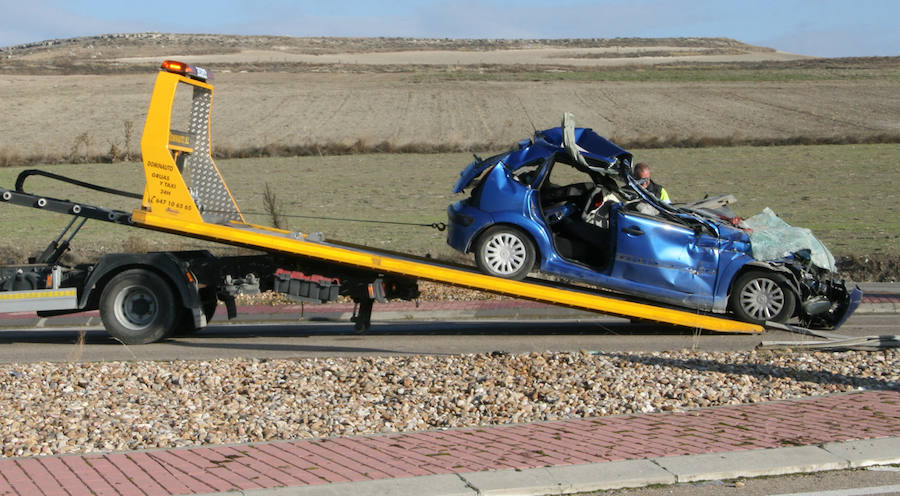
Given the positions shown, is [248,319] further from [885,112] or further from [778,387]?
[885,112]

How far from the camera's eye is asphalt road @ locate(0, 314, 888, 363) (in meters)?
11.3

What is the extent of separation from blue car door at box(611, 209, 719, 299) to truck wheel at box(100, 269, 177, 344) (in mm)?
5051

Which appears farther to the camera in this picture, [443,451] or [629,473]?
[443,451]

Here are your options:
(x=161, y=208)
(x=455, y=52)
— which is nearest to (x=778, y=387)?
(x=161, y=208)

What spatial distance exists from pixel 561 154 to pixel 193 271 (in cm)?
438

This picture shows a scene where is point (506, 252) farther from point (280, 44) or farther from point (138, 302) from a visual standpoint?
point (280, 44)

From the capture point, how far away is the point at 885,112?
4694 centimetres

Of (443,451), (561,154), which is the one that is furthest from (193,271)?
(443,451)

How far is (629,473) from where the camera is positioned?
633cm

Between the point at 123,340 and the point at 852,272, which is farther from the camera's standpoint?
the point at 852,272

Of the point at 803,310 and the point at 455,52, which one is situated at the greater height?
the point at 455,52

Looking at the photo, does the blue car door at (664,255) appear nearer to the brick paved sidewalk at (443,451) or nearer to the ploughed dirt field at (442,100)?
the brick paved sidewalk at (443,451)

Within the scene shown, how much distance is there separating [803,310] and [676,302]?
4.86 ft

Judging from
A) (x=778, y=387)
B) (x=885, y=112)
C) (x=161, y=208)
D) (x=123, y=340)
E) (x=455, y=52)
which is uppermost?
(x=455, y=52)
